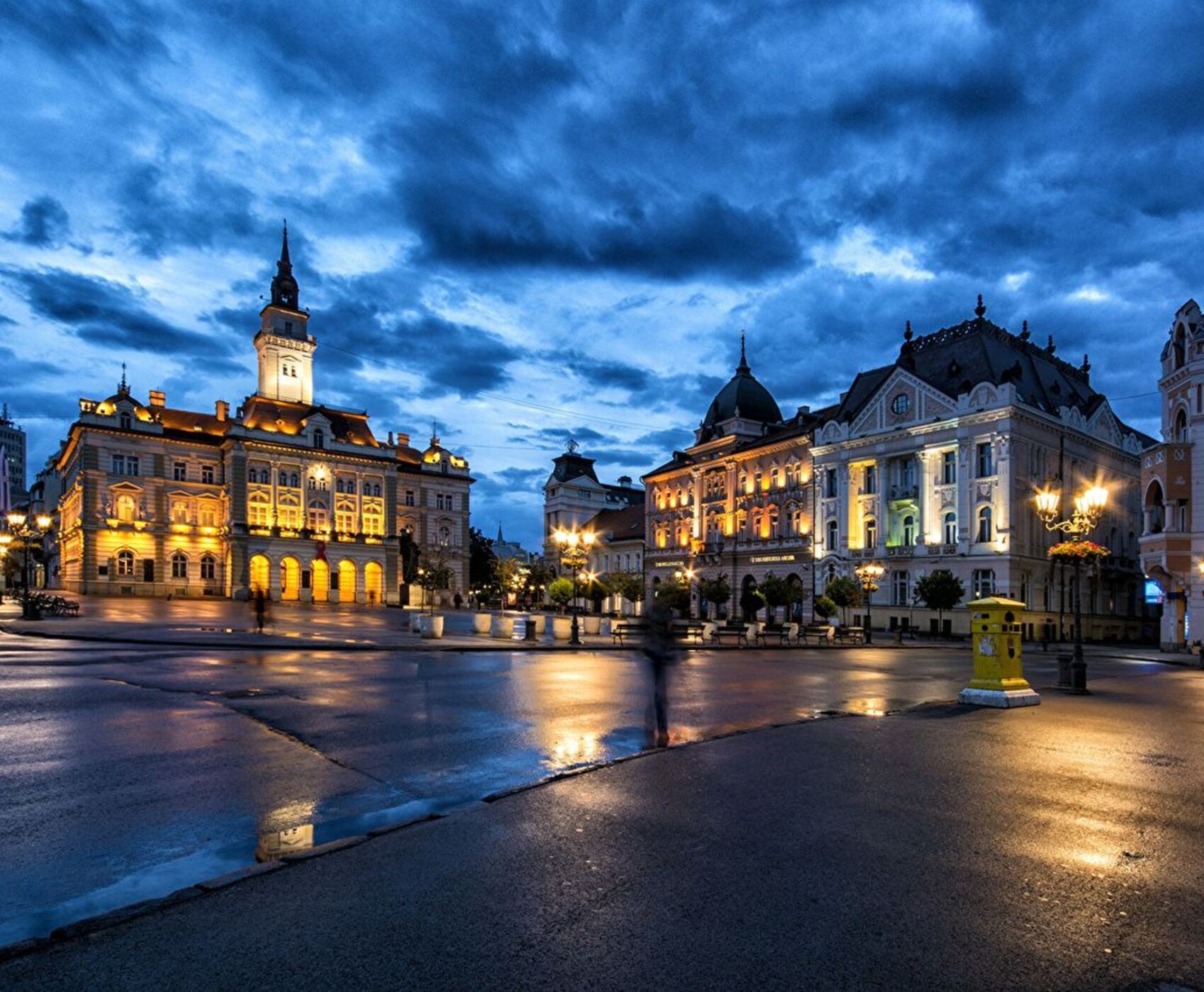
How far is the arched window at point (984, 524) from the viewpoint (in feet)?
164

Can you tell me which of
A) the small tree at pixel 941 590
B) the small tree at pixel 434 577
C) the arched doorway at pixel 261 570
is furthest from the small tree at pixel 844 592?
the arched doorway at pixel 261 570

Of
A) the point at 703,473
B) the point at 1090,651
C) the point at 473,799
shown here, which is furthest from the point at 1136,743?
the point at 703,473

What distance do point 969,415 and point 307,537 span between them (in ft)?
201

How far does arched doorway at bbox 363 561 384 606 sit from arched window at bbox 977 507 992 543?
192 feet

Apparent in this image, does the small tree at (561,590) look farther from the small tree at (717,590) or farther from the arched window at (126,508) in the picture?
the arched window at (126,508)

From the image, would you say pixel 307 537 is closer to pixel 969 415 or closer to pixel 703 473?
pixel 703 473

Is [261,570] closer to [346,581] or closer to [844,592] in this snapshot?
[346,581]

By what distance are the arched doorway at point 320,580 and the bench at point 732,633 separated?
5247 centimetres

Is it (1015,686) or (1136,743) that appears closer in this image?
(1136,743)

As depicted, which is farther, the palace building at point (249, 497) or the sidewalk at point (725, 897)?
the palace building at point (249, 497)

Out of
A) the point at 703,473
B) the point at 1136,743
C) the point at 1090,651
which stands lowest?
the point at 1090,651

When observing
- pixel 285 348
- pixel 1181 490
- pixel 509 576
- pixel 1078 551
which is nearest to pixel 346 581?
pixel 509 576

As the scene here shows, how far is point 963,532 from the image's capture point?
5088cm

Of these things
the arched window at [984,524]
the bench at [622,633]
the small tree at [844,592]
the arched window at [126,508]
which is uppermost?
the arched window at [126,508]
